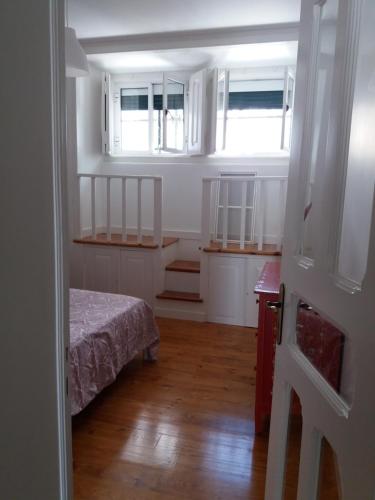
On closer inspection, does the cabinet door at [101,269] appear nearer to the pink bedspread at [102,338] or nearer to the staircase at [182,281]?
the staircase at [182,281]

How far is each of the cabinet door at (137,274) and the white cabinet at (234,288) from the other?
0.66 metres

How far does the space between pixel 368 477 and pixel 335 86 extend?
0.77 m

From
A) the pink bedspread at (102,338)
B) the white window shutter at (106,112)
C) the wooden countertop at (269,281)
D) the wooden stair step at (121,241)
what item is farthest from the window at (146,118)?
the wooden countertop at (269,281)

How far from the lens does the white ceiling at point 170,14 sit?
11.0 ft

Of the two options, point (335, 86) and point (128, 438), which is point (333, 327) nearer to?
point (335, 86)

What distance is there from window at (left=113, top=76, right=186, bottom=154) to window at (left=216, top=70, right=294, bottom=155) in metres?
0.53

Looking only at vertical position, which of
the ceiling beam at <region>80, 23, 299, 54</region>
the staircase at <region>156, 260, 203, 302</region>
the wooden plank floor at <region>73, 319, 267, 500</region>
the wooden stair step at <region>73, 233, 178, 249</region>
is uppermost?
the ceiling beam at <region>80, 23, 299, 54</region>

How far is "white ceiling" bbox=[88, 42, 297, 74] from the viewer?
13.5ft

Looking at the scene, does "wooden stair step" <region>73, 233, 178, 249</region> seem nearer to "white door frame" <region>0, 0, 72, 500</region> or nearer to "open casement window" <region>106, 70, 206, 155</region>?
"open casement window" <region>106, 70, 206, 155</region>

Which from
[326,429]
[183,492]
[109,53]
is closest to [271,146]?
[109,53]

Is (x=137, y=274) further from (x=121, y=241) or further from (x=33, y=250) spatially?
(x=33, y=250)

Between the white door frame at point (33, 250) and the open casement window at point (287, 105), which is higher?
the open casement window at point (287, 105)

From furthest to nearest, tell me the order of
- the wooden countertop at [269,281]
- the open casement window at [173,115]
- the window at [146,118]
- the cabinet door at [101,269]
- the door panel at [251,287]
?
the window at [146,118], the open casement window at [173,115], the cabinet door at [101,269], the door panel at [251,287], the wooden countertop at [269,281]

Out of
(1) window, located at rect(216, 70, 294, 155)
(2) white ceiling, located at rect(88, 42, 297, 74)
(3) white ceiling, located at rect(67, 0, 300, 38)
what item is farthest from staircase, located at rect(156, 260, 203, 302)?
(3) white ceiling, located at rect(67, 0, 300, 38)
